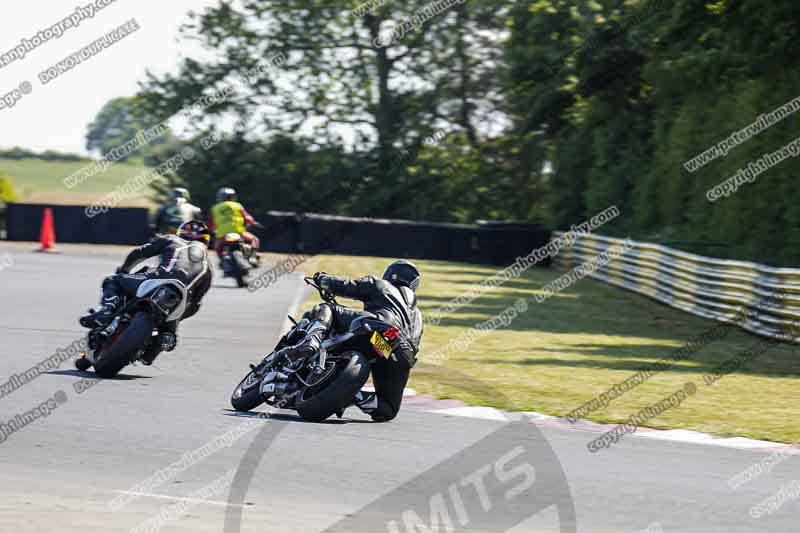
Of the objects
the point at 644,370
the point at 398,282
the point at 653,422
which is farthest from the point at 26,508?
the point at 644,370

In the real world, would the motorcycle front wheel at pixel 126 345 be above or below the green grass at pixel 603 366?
above

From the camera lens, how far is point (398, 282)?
34.8 feet

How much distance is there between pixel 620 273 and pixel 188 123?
80.8ft

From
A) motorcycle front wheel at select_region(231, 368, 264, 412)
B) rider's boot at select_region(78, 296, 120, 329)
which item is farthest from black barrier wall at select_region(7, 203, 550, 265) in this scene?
motorcycle front wheel at select_region(231, 368, 264, 412)

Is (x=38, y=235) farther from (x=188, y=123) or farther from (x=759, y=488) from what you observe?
(x=759, y=488)

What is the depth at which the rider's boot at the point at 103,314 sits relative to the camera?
12.1 m

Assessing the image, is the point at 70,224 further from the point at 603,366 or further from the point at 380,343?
the point at 380,343

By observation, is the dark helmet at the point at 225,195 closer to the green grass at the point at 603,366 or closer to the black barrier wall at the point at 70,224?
the green grass at the point at 603,366

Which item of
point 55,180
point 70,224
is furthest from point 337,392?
point 55,180

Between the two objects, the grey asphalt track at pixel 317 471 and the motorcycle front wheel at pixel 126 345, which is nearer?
the grey asphalt track at pixel 317 471

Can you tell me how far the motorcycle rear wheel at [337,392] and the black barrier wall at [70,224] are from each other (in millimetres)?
29183

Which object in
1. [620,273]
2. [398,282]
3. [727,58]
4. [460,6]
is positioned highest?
[460,6]

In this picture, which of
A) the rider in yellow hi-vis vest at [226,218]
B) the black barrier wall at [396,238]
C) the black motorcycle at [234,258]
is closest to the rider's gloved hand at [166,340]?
the black motorcycle at [234,258]

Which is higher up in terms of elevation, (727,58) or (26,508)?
(727,58)
